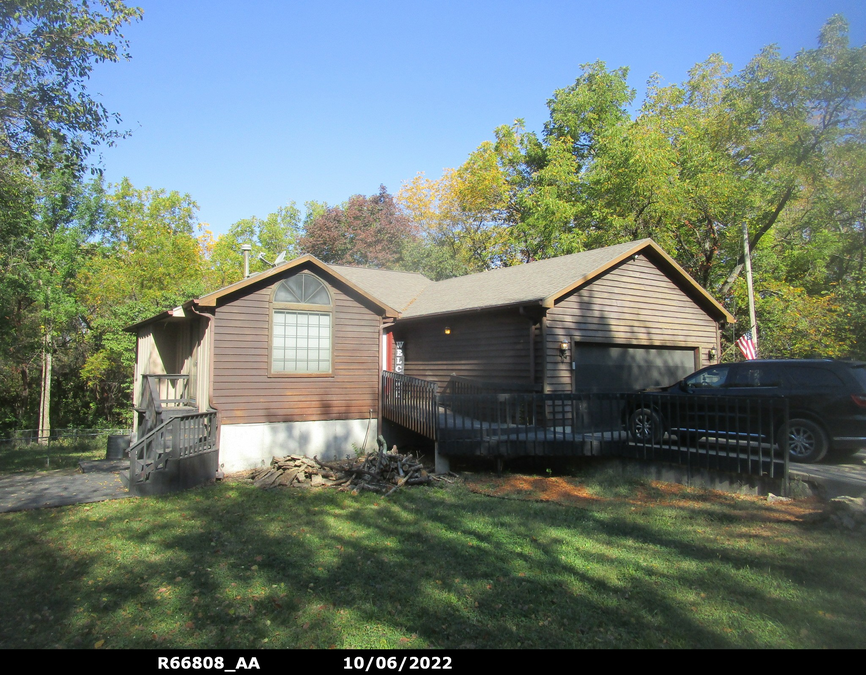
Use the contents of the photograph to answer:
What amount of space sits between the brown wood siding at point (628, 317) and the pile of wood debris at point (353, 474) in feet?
11.7

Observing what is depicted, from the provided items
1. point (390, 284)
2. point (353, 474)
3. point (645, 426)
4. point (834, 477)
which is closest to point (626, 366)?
point (645, 426)

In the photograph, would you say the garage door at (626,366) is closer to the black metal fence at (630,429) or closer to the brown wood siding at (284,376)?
the black metal fence at (630,429)

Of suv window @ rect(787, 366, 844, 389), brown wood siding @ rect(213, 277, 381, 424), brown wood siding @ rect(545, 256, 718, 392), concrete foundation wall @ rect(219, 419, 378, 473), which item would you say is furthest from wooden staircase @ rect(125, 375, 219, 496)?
suv window @ rect(787, 366, 844, 389)

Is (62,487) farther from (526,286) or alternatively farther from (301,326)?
(526,286)

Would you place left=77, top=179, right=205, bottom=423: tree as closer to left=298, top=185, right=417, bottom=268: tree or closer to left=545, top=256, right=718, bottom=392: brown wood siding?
left=298, top=185, right=417, bottom=268: tree

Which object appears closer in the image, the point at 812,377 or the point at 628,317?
the point at 812,377

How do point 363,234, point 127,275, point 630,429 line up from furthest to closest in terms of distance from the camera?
point 363,234 → point 127,275 → point 630,429

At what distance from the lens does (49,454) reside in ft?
54.1

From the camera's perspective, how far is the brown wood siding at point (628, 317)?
12.1m

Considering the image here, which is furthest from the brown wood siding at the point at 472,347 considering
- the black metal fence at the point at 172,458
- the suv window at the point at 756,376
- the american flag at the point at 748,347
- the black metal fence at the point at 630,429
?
the american flag at the point at 748,347

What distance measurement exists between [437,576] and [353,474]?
5.06m

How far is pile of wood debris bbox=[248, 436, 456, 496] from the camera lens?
9.70 meters

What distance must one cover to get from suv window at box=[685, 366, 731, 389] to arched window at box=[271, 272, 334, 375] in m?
7.54
